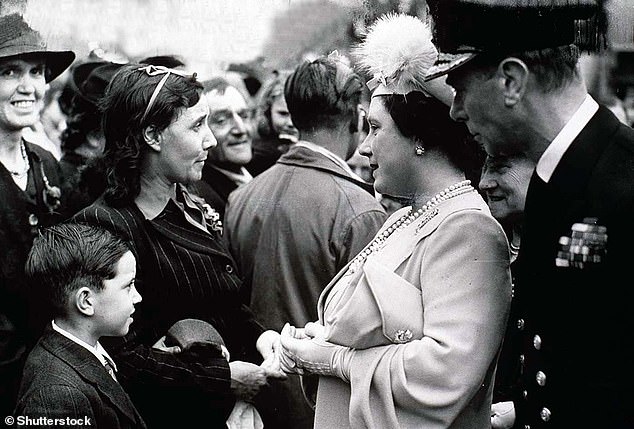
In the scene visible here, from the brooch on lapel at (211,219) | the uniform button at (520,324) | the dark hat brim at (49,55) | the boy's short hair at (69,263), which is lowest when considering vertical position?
the brooch on lapel at (211,219)

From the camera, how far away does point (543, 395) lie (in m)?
2.36

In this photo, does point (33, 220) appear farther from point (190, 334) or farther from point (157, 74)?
point (190, 334)

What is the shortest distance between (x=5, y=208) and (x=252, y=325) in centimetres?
117

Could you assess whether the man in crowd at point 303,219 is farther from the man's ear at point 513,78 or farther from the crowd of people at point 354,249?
the man's ear at point 513,78

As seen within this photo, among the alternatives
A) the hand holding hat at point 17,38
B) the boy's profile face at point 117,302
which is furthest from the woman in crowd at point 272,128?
the boy's profile face at point 117,302

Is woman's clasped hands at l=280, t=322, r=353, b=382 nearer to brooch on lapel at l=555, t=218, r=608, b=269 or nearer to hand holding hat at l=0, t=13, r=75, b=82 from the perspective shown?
brooch on lapel at l=555, t=218, r=608, b=269

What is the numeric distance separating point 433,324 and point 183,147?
1.49 meters

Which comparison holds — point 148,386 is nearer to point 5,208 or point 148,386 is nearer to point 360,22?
point 5,208

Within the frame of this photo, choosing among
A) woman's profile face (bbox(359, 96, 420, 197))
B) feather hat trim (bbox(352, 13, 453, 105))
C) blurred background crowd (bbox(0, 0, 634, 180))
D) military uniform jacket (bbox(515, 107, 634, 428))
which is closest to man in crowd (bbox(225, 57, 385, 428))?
blurred background crowd (bbox(0, 0, 634, 180))

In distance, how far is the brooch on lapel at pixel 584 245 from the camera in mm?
Answer: 2199

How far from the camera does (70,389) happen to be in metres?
3.07

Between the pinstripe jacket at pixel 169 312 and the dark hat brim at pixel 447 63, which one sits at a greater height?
the dark hat brim at pixel 447 63

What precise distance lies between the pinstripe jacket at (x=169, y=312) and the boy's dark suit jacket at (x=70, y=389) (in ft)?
0.65

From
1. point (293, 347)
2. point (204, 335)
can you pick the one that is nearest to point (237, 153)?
point (204, 335)
